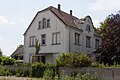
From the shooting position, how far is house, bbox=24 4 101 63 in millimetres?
40906

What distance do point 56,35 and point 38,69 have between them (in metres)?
14.4

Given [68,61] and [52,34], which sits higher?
[52,34]

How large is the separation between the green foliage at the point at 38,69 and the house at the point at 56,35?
11951mm

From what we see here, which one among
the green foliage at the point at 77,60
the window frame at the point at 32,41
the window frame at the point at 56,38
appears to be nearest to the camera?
the green foliage at the point at 77,60

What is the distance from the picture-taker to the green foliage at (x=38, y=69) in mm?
27766

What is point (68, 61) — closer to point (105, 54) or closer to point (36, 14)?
point (105, 54)

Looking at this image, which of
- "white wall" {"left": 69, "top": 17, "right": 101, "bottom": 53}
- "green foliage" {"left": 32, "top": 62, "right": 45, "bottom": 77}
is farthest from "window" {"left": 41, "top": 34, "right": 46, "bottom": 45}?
"green foliage" {"left": 32, "top": 62, "right": 45, "bottom": 77}

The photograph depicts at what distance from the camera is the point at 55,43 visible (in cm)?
4194

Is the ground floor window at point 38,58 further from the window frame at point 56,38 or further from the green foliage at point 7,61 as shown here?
the green foliage at point 7,61

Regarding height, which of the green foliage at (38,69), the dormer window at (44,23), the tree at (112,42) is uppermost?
the dormer window at (44,23)

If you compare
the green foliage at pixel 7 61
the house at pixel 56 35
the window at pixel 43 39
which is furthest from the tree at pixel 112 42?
the green foliage at pixel 7 61

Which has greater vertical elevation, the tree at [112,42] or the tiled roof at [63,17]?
the tiled roof at [63,17]

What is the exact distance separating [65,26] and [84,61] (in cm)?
1648

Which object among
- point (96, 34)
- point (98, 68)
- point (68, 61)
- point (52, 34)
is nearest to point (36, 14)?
point (52, 34)
